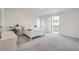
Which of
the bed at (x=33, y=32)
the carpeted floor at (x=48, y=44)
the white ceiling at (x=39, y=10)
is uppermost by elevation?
the white ceiling at (x=39, y=10)

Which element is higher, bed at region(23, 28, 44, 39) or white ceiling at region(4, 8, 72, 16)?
white ceiling at region(4, 8, 72, 16)

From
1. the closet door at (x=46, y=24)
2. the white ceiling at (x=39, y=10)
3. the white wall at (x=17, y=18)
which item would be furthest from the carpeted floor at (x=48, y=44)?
the white ceiling at (x=39, y=10)

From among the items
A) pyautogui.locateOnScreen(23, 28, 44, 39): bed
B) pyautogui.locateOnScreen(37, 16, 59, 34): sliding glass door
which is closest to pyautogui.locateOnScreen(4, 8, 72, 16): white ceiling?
pyautogui.locateOnScreen(37, 16, 59, 34): sliding glass door

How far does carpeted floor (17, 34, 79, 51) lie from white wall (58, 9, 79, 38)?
0.47 ft

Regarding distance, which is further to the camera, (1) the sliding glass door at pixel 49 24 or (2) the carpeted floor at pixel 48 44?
(1) the sliding glass door at pixel 49 24

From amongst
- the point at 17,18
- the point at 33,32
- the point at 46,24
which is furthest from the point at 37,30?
the point at 17,18

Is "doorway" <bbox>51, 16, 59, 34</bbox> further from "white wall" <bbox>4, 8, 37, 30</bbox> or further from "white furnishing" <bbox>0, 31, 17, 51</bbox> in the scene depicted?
"white furnishing" <bbox>0, 31, 17, 51</bbox>

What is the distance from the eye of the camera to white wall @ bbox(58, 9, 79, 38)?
2104 millimetres

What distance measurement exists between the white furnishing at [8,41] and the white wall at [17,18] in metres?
0.21

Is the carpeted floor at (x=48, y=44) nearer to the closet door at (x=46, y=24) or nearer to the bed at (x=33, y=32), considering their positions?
the bed at (x=33, y=32)

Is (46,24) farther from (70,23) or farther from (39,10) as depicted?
(70,23)

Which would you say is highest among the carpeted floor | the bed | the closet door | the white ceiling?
the white ceiling

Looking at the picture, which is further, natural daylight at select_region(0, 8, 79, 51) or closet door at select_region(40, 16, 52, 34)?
closet door at select_region(40, 16, 52, 34)

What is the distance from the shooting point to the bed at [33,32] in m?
2.16
